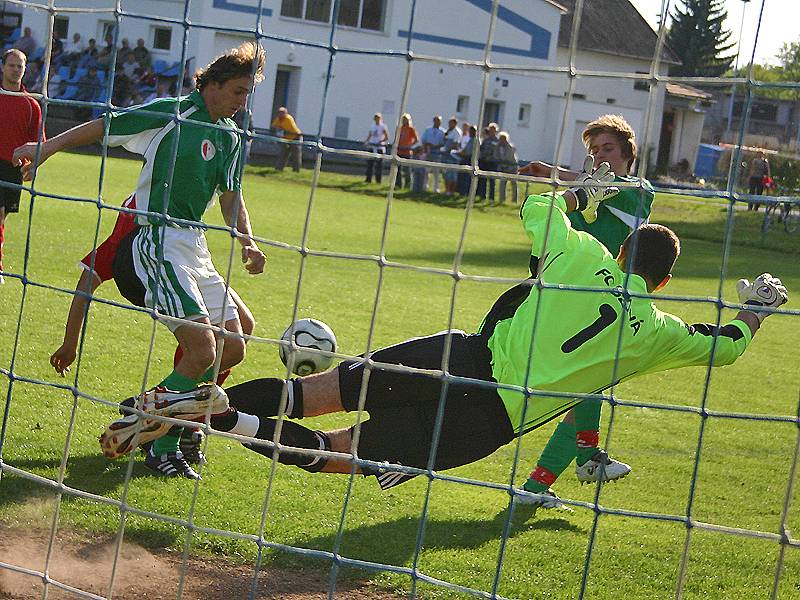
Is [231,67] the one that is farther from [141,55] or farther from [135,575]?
[141,55]

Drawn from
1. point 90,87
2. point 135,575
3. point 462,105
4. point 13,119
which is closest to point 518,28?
point 462,105

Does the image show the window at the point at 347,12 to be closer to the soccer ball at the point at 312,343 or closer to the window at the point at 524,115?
the window at the point at 524,115

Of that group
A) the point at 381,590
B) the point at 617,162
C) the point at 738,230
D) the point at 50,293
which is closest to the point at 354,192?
the point at 738,230

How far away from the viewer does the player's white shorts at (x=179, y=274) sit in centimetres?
471

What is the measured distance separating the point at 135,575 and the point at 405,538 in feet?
3.70

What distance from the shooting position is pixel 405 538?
4664 mm

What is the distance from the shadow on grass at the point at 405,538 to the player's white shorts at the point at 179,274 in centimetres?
100

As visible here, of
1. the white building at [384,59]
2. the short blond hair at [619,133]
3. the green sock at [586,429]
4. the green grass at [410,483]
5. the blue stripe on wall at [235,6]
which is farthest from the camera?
the white building at [384,59]

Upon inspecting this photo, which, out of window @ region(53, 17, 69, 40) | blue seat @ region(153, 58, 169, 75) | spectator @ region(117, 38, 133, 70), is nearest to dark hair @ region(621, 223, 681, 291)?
spectator @ region(117, 38, 133, 70)

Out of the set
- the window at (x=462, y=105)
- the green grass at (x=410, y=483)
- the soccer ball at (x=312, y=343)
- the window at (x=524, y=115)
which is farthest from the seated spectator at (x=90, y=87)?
the soccer ball at (x=312, y=343)

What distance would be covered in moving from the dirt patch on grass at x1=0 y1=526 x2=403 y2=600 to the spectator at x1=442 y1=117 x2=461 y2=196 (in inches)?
834

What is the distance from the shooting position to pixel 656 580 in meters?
4.54

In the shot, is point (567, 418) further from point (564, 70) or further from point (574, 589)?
point (564, 70)

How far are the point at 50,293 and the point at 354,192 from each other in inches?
593
